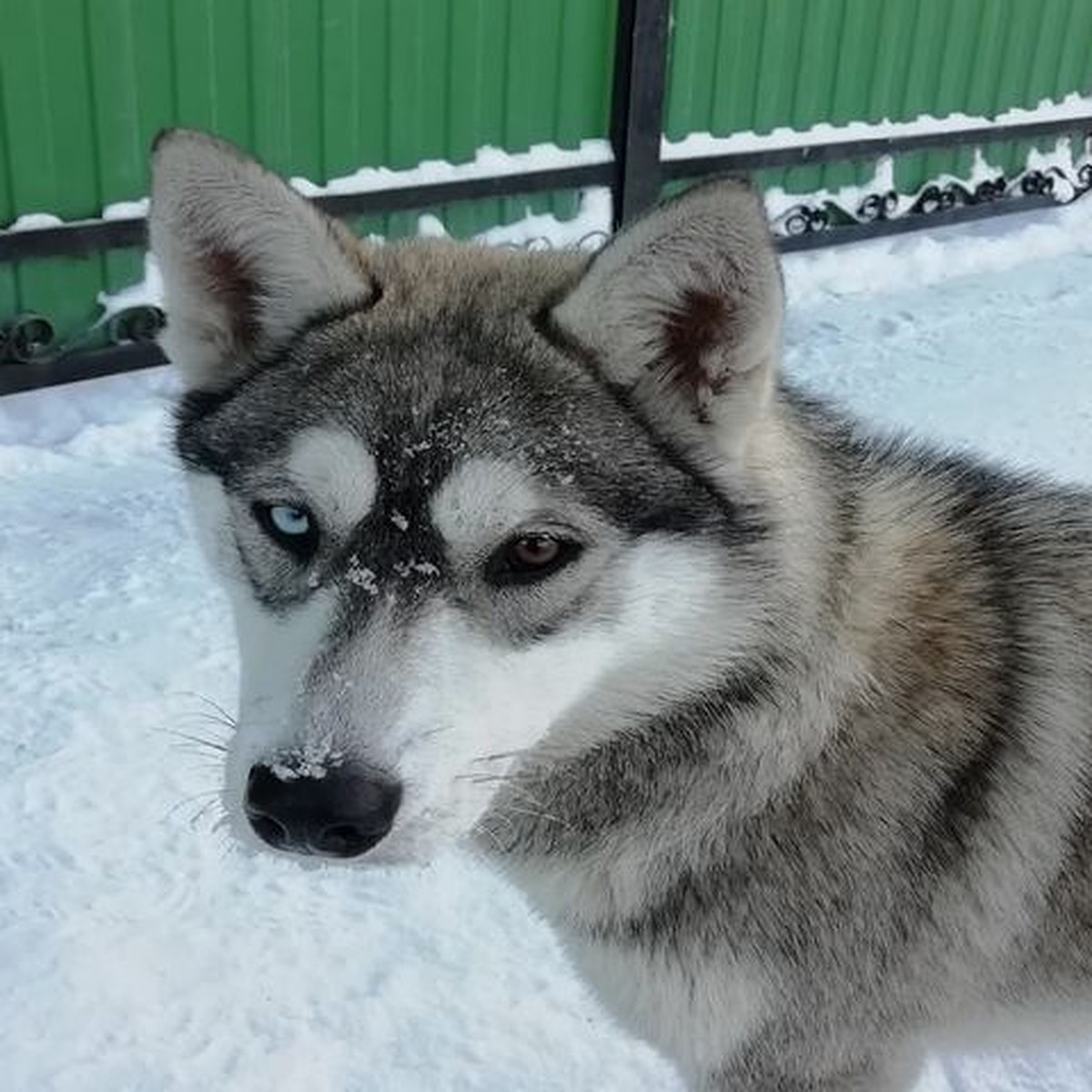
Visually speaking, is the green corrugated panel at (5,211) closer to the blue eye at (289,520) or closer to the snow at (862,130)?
the snow at (862,130)

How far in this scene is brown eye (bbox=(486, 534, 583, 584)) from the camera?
6.03 ft

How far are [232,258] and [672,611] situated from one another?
82 centimetres

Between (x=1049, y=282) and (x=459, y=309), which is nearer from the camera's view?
(x=459, y=309)

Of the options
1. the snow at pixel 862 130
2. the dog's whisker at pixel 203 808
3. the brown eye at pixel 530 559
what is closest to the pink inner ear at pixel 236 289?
the brown eye at pixel 530 559


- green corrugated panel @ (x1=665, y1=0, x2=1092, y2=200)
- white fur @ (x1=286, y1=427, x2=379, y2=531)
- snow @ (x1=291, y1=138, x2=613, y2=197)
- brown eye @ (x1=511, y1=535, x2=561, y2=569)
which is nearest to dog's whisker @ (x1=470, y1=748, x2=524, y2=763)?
brown eye @ (x1=511, y1=535, x2=561, y2=569)

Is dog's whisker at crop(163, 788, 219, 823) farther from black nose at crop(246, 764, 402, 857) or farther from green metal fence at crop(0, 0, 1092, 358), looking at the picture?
green metal fence at crop(0, 0, 1092, 358)

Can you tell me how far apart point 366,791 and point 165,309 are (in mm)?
909

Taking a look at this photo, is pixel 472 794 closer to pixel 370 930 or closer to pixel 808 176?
pixel 370 930

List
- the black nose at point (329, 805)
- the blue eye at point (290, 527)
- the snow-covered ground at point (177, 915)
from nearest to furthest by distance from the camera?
the black nose at point (329, 805), the blue eye at point (290, 527), the snow-covered ground at point (177, 915)

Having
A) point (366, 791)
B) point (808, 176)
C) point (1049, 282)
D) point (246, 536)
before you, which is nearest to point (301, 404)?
point (246, 536)

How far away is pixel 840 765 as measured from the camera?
2014 millimetres

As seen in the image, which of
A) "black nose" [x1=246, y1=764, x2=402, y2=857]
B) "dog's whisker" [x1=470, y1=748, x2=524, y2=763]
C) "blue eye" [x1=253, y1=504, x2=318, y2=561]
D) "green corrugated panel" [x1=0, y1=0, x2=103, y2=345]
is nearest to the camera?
"black nose" [x1=246, y1=764, x2=402, y2=857]

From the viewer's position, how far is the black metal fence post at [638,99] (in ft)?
20.2

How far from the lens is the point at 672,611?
1.94m
